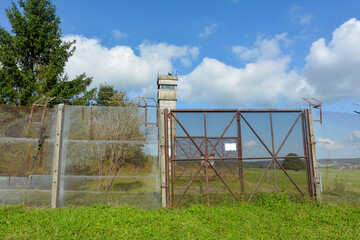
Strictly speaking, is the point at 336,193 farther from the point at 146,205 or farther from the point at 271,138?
the point at 146,205

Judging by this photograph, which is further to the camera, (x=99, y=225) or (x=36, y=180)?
(x=36, y=180)

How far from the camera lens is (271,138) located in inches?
279

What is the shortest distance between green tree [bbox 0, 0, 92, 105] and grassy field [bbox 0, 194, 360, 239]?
11.9 m

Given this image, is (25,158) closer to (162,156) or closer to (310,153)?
(162,156)

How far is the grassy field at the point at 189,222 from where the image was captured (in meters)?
4.41

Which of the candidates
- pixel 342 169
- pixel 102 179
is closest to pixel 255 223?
pixel 102 179

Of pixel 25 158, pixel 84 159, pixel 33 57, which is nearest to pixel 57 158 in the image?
pixel 84 159

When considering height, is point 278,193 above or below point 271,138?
below

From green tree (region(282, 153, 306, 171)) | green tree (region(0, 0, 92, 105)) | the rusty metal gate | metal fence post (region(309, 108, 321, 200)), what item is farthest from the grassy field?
green tree (region(0, 0, 92, 105))

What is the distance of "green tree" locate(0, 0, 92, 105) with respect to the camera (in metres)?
15.0

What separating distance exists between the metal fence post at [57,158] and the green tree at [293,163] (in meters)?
6.61

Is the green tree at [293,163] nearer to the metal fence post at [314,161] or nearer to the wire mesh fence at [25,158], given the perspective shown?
the metal fence post at [314,161]

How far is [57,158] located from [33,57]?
13.4 meters

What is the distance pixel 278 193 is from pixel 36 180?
6.84 meters
